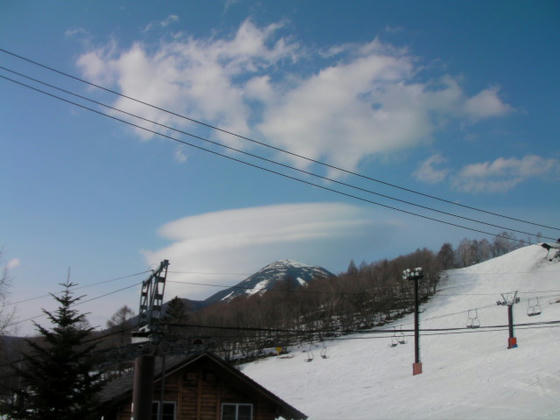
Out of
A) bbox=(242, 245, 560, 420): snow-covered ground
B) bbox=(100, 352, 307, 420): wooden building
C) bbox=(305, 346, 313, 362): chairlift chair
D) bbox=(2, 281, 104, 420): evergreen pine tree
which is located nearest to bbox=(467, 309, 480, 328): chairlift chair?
bbox=(242, 245, 560, 420): snow-covered ground

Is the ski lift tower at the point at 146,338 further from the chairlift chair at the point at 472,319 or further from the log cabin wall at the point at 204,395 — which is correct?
the chairlift chair at the point at 472,319

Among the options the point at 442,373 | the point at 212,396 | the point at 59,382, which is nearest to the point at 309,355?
the point at 442,373

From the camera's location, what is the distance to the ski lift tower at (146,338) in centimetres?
1323

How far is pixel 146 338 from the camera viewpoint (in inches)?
584

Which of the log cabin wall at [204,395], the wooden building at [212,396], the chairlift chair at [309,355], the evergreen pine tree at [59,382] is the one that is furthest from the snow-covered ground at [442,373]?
the evergreen pine tree at [59,382]

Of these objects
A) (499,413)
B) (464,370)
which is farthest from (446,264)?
(499,413)

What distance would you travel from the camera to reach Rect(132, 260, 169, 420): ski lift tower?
13.2 meters

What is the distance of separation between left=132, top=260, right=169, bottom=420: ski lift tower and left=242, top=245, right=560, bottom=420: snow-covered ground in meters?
19.2

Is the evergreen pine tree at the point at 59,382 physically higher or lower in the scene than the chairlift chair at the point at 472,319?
lower

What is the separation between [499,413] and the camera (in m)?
26.6

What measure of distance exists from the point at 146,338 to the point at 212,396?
9.53 m

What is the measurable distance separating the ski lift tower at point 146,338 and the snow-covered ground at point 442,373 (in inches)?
757

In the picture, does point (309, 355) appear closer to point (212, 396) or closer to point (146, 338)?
point (212, 396)

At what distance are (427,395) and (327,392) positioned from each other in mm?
14252
